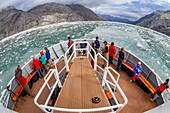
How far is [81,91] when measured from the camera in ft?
9.40

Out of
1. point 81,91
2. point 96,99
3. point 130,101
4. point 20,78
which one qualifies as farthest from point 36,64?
point 130,101

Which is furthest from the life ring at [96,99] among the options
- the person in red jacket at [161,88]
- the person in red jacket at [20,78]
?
the person in red jacket at [20,78]

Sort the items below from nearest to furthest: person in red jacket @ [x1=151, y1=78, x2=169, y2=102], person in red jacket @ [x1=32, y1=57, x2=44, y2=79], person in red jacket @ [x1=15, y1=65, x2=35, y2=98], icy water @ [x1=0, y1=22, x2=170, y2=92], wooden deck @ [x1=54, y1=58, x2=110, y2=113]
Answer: wooden deck @ [x1=54, y1=58, x2=110, y2=113]
person in red jacket @ [x1=151, y1=78, x2=169, y2=102]
person in red jacket @ [x1=15, y1=65, x2=35, y2=98]
person in red jacket @ [x1=32, y1=57, x2=44, y2=79]
icy water @ [x1=0, y1=22, x2=170, y2=92]

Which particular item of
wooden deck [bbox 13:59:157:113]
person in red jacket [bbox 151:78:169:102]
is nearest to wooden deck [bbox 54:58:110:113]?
wooden deck [bbox 13:59:157:113]

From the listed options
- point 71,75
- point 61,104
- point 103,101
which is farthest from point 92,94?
point 71,75

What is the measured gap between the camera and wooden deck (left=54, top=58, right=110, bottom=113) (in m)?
2.44

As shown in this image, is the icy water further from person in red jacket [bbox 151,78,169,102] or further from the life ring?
the life ring

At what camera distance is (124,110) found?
11.6 ft

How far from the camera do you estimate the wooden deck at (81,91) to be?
2.44m

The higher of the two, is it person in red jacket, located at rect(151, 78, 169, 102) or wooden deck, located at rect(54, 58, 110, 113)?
wooden deck, located at rect(54, 58, 110, 113)

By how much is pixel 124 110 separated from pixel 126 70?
2508 millimetres

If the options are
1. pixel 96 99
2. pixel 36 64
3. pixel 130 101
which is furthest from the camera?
pixel 36 64

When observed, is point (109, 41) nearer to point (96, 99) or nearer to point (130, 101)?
point (130, 101)

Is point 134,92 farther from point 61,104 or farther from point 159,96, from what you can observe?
point 61,104
